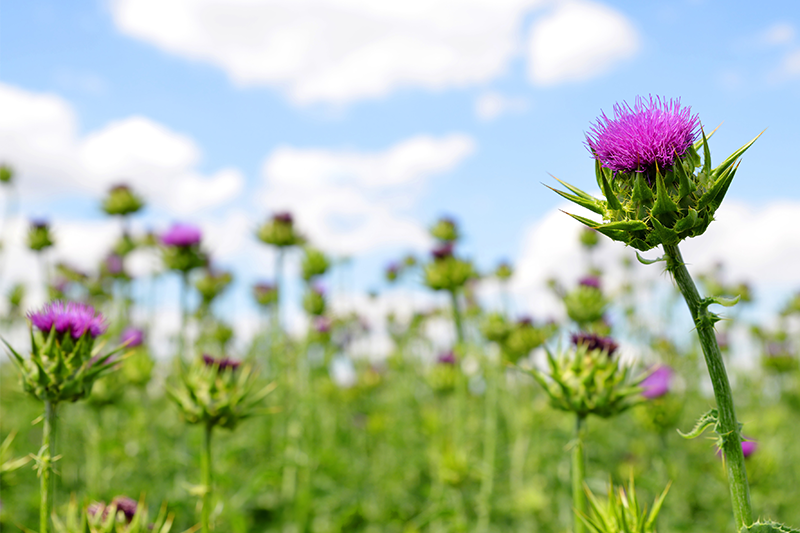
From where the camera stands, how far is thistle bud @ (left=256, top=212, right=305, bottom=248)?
7.66 m

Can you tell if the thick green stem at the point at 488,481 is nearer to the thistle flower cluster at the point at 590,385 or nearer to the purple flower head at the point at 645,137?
the thistle flower cluster at the point at 590,385

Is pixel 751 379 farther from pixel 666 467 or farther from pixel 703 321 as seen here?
pixel 703 321

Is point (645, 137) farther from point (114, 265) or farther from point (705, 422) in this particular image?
point (114, 265)

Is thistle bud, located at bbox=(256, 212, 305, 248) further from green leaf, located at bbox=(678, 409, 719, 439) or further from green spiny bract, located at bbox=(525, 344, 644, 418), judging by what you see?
green leaf, located at bbox=(678, 409, 719, 439)

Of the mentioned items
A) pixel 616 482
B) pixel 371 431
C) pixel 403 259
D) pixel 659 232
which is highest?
pixel 403 259

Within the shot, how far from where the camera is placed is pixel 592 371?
3.68 m

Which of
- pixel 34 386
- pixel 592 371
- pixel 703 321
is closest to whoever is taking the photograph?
pixel 703 321

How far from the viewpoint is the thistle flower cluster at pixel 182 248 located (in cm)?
694

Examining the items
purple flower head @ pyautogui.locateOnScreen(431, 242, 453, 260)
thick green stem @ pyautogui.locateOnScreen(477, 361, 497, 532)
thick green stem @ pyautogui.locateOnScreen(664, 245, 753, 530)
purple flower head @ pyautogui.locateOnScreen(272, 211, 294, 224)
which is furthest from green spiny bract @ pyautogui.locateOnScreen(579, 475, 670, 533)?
purple flower head @ pyautogui.locateOnScreen(272, 211, 294, 224)

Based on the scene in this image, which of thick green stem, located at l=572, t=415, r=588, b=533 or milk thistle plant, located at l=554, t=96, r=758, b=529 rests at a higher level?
milk thistle plant, located at l=554, t=96, r=758, b=529

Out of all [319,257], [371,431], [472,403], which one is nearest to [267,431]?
[371,431]

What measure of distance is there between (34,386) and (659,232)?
307cm

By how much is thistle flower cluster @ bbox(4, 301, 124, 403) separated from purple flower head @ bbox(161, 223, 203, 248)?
3.80 m

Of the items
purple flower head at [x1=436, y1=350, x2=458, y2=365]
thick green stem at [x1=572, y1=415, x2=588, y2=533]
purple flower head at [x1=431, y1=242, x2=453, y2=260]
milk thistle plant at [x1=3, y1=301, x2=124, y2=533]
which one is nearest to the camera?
milk thistle plant at [x1=3, y1=301, x2=124, y2=533]
